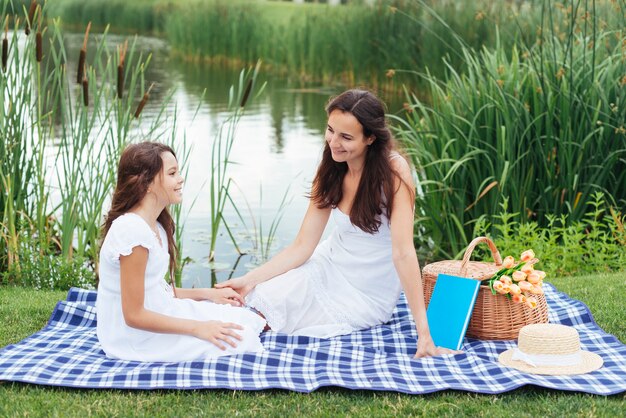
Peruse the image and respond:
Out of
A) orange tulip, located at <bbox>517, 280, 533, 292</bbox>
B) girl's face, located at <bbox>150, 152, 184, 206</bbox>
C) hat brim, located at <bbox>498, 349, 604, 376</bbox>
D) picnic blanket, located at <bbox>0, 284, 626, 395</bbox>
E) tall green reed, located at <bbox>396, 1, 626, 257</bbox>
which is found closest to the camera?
picnic blanket, located at <bbox>0, 284, 626, 395</bbox>

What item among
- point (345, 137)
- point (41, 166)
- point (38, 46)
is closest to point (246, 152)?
point (41, 166)

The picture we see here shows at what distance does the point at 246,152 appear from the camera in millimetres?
9055

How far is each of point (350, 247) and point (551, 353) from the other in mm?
944

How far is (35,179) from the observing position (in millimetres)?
5137

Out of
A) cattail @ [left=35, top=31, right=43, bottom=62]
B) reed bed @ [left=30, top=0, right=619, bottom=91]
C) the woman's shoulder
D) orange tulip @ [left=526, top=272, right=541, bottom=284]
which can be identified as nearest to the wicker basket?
orange tulip @ [left=526, top=272, right=541, bottom=284]

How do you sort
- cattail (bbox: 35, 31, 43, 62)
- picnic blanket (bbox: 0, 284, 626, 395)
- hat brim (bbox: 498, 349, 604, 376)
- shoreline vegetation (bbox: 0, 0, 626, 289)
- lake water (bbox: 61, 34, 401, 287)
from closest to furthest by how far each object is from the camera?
picnic blanket (bbox: 0, 284, 626, 395) → hat brim (bbox: 498, 349, 604, 376) → cattail (bbox: 35, 31, 43, 62) → shoreline vegetation (bbox: 0, 0, 626, 289) → lake water (bbox: 61, 34, 401, 287)

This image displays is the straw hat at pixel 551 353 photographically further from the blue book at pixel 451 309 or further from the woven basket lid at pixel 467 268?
the woven basket lid at pixel 467 268

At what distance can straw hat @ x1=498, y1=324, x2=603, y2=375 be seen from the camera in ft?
10.4

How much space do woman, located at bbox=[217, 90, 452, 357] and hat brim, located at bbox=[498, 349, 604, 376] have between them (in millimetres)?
395

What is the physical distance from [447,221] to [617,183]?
1.02m

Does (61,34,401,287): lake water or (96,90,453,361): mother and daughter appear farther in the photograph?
(61,34,401,287): lake water

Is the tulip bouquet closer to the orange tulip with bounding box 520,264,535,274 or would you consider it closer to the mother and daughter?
the orange tulip with bounding box 520,264,535,274

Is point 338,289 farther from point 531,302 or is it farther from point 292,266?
point 531,302

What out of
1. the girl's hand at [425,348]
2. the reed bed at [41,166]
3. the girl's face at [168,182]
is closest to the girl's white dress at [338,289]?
the girl's hand at [425,348]
